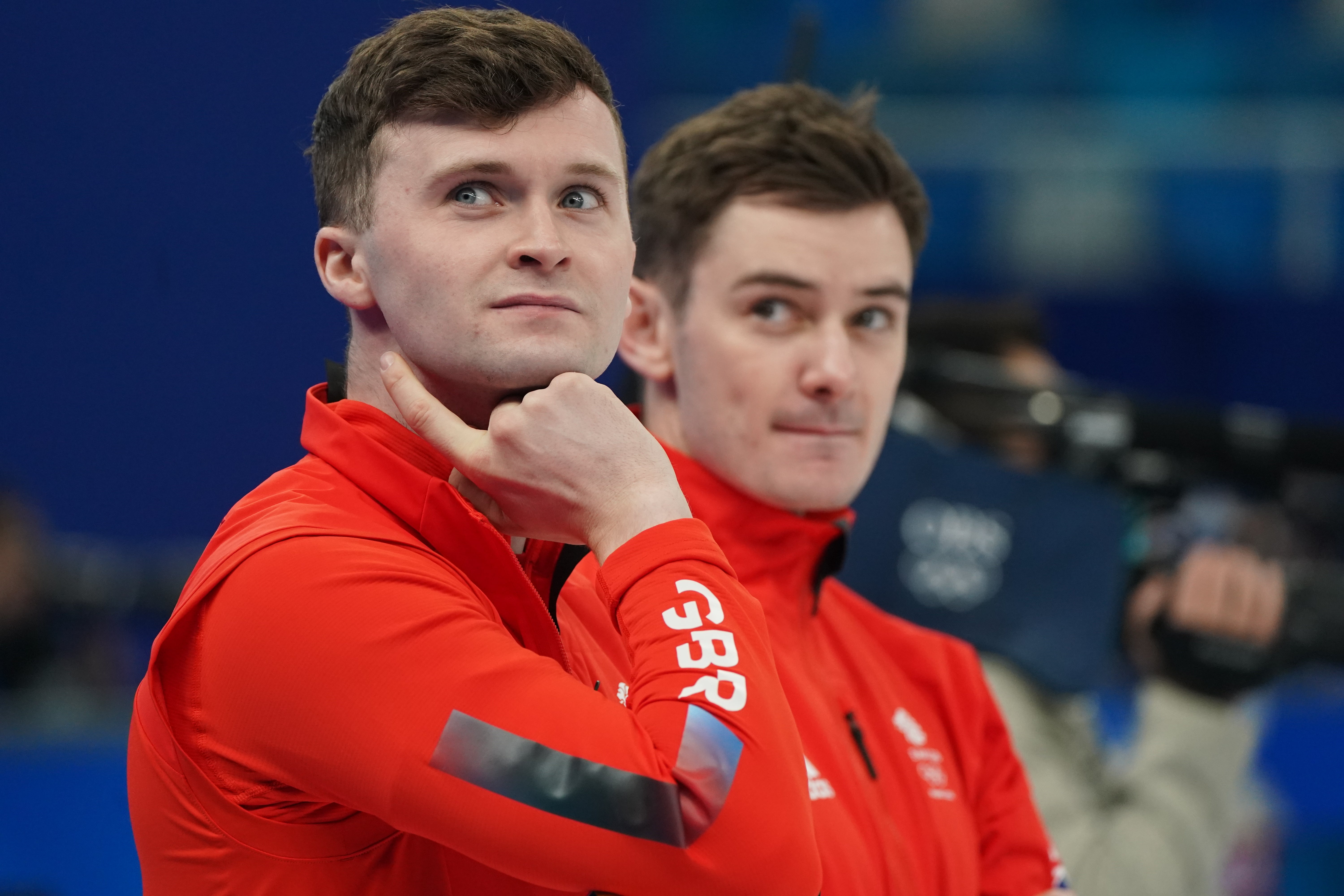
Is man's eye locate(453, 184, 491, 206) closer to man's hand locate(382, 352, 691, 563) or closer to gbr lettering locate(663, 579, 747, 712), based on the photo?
man's hand locate(382, 352, 691, 563)

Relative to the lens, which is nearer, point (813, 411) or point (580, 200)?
point (580, 200)

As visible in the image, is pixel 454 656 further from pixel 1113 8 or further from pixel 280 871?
pixel 1113 8

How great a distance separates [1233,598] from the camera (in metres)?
2.63

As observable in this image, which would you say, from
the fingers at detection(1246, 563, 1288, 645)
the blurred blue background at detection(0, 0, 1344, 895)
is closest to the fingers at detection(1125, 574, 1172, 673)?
the fingers at detection(1246, 563, 1288, 645)

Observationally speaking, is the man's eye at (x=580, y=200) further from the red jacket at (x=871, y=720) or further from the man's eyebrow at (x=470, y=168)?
the red jacket at (x=871, y=720)

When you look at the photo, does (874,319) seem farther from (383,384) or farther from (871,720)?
(383,384)

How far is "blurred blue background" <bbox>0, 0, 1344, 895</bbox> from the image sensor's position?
200cm

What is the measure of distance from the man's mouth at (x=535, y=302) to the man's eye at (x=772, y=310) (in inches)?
21.7

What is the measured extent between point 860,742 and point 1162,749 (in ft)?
3.81

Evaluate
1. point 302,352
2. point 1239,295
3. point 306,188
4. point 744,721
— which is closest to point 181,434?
point 302,352

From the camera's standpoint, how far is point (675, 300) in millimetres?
1819

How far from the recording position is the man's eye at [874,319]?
1.79 m

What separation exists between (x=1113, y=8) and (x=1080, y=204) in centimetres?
126

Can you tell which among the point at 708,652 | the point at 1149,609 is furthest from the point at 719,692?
the point at 1149,609
